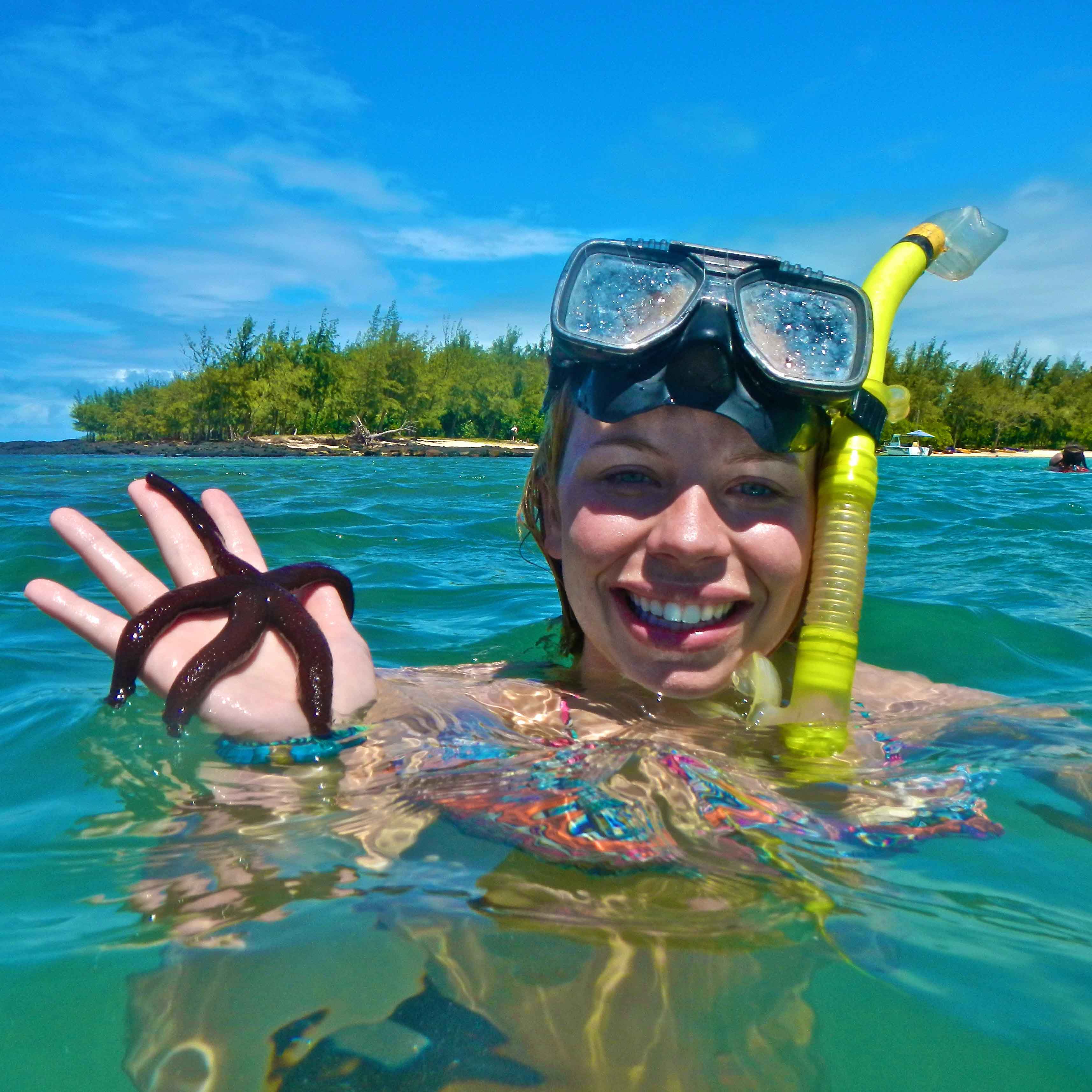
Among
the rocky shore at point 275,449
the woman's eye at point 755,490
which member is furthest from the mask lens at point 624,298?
the rocky shore at point 275,449

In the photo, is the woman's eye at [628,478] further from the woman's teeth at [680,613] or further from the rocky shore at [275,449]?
the rocky shore at [275,449]

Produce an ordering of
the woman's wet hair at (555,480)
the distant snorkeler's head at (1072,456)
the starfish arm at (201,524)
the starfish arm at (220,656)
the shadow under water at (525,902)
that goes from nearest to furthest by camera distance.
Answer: the shadow under water at (525,902) → the starfish arm at (220,656) → the starfish arm at (201,524) → the woman's wet hair at (555,480) → the distant snorkeler's head at (1072,456)

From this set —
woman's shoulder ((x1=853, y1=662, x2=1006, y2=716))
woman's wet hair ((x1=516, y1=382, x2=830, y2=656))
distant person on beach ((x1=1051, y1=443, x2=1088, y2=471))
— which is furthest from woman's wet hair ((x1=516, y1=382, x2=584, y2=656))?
distant person on beach ((x1=1051, y1=443, x2=1088, y2=471))

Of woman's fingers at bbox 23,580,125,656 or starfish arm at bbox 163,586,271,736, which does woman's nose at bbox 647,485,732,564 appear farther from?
woman's fingers at bbox 23,580,125,656

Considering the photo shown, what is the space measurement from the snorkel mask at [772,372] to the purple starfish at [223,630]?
2.90 ft

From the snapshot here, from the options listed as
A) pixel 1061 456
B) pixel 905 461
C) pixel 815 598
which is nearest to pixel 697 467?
pixel 815 598

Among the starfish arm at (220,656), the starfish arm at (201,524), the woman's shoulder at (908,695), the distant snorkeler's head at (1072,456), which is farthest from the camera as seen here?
the distant snorkeler's head at (1072,456)

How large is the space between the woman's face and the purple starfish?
73 centimetres

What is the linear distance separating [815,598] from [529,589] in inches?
149

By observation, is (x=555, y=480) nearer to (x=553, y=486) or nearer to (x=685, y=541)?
(x=553, y=486)

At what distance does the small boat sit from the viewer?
57.2 meters

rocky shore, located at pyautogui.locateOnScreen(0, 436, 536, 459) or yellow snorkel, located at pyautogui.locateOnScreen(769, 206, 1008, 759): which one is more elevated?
yellow snorkel, located at pyautogui.locateOnScreen(769, 206, 1008, 759)

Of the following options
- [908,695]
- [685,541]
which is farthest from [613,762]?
[908,695]

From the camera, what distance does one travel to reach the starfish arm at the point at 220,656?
72.5 inches
